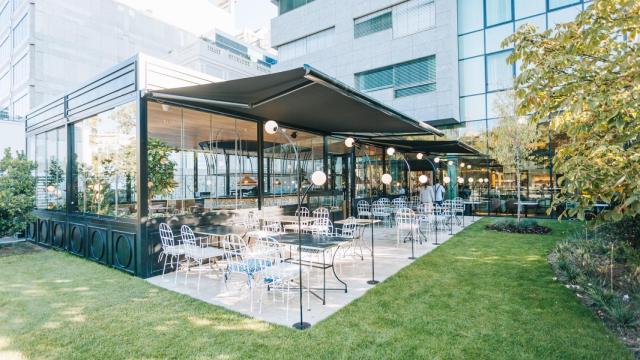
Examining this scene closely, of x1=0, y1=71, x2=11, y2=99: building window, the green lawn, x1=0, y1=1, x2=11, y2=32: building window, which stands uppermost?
x1=0, y1=1, x2=11, y2=32: building window

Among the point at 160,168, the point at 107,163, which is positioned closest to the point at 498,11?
the point at 160,168

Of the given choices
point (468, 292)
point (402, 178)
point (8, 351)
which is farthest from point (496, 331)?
point (402, 178)

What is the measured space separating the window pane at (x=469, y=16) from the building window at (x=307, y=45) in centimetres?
600

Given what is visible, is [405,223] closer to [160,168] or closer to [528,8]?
[160,168]

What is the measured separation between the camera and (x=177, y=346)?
124 inches

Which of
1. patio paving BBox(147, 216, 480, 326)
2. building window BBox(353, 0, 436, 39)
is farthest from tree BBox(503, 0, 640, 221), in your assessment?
building window BBox(353, 0, 436, 39)

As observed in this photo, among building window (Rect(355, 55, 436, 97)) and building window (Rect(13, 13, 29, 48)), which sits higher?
building window (Rect(13, 13, 29, 48))

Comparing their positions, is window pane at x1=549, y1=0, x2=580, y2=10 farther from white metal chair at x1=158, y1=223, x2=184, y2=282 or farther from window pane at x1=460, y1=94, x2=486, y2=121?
white metal chair at x1=158, y1=223, x2=184, y2=282

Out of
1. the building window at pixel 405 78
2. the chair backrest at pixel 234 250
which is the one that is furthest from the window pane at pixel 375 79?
the chair backrest at pixel 234 250

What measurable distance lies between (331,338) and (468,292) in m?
2.33

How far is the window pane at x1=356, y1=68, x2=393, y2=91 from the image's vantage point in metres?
14.9

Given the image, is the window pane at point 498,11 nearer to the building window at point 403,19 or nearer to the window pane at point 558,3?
the window pane at point 558,3

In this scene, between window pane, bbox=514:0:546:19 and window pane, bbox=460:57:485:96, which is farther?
window pane, bbox=460:57:485:96

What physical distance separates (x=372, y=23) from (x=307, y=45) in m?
4.04
